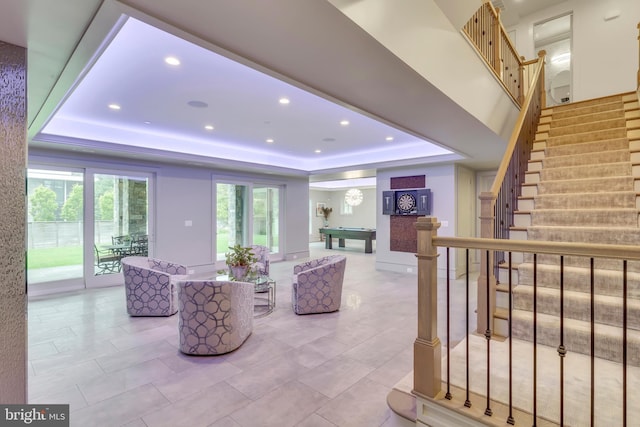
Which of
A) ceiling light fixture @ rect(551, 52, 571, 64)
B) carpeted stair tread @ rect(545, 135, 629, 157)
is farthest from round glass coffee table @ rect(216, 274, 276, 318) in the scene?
ceiling light fixture @ rect(551, 52, 571, 64)

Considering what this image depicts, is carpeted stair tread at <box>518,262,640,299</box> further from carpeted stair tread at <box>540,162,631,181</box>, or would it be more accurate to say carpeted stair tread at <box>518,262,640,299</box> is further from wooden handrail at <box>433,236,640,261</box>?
wooden handrail at <box>433,236,640,261</box>

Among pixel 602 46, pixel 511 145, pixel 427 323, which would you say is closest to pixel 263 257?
pixel 427 323

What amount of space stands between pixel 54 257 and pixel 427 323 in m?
6.43

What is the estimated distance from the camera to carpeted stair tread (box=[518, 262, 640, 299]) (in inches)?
97.8

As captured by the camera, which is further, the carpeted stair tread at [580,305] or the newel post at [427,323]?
the carpeted stair tread at [580,305]

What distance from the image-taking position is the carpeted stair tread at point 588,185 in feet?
10.7

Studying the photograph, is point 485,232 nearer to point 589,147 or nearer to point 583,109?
point 589,147

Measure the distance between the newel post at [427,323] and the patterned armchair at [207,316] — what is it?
1880 mm

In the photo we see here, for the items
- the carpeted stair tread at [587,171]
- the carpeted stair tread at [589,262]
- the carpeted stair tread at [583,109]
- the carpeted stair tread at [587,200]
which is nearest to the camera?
the carpeted stair tread at [589,262]

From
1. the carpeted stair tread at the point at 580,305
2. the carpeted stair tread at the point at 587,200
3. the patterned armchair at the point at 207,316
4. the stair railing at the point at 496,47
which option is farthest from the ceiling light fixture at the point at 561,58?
the patterned armchair at the point at 207,316

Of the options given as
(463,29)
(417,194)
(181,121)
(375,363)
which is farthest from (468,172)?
(181,121)

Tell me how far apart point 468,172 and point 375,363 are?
5758 millimetres

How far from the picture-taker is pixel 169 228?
21.5 ft

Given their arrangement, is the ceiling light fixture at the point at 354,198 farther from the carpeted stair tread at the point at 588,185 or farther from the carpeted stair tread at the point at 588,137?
the carpeted stair tread at the point at 588,185
